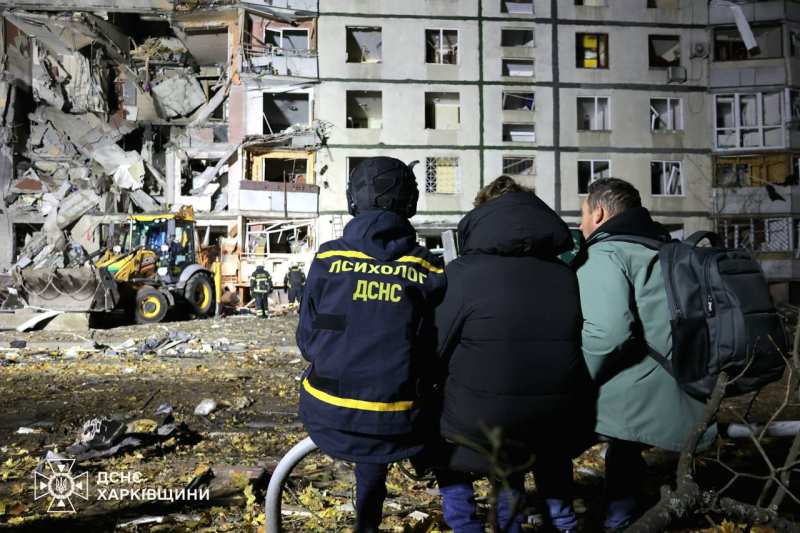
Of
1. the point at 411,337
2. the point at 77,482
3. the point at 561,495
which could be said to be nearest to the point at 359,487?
the point at 411,337

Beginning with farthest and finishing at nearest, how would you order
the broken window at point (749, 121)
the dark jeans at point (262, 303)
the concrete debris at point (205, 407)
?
the broken window at point (749, 121)
the dark jeans at point (262, 303)
the concrete debris at point (205, 407)

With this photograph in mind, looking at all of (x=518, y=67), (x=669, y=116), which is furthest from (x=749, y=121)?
(x=518, y=67)

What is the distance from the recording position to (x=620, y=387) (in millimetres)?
1894

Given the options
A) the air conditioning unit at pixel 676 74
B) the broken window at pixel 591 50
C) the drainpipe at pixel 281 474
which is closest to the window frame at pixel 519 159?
the broken window at pixel 591 50

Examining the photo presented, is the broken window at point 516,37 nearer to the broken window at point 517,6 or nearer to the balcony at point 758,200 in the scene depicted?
the broken window at point 517,6

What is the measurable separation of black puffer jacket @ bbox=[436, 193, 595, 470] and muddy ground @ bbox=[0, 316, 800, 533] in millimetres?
803

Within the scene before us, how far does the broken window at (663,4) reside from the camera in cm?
2475

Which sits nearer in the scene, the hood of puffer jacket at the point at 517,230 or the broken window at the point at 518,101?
the hood of puffer jacket at the point at 517,230

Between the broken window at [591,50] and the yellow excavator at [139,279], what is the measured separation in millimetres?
20265

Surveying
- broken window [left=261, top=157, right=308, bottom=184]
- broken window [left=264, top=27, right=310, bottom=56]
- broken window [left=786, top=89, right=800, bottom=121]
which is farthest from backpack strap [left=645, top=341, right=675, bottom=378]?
broken window [left=786, top=89, right=800, bottom=121]

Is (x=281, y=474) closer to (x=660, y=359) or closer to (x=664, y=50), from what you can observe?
(x=660, y=359)

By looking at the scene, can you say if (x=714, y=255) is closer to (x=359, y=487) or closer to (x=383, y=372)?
(x=383, y=372)

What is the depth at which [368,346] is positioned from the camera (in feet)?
5.73

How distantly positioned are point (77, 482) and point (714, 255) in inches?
165
